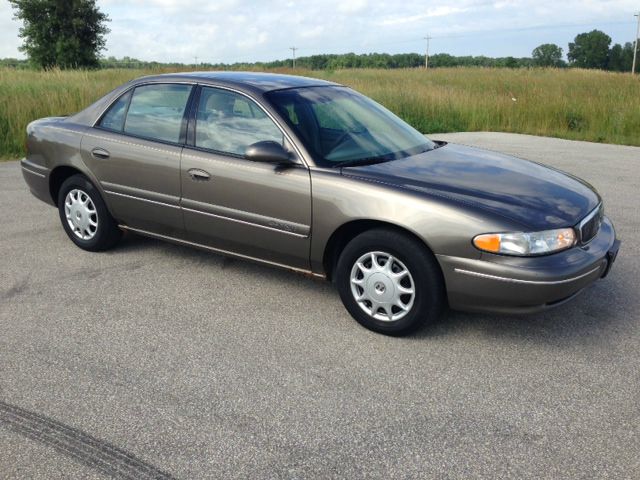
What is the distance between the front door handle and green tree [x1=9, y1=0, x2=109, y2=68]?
139 feet

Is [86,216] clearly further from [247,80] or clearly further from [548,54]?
[548,54]

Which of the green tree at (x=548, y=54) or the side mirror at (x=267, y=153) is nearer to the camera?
the side mirror at (x=267, y=153)

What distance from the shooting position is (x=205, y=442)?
2738 millimetres

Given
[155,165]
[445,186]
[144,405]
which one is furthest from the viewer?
[155,165]

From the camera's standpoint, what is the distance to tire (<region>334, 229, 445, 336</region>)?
11.7ft

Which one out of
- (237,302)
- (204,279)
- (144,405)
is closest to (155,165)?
(204,279)

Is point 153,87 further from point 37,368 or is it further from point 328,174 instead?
point 37,368

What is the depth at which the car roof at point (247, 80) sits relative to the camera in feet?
14.7

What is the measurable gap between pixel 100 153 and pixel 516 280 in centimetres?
339

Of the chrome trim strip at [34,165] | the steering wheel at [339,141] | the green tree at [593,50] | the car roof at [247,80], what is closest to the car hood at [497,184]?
the steering wheel at [339,141]

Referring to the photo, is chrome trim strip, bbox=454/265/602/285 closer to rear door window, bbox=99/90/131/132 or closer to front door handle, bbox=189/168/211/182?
front door handle, bbox=189/168/211/182

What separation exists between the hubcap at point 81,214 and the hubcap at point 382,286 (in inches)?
101

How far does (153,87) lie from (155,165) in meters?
0.72

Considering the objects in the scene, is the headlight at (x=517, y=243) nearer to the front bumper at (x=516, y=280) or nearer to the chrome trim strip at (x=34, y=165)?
the front bumper at (x=516, y=280)
